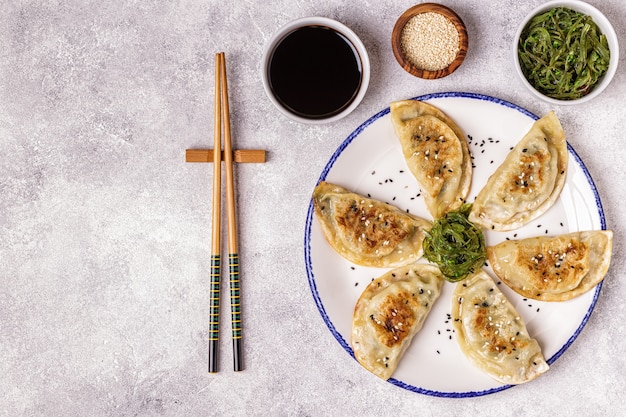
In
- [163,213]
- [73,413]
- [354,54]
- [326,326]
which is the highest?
[354,54]

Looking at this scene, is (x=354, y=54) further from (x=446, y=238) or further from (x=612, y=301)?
(x=612, y=301)

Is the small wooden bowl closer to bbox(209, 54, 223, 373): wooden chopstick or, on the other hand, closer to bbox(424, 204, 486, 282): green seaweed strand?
bbox(424, 204, 486, 282): green seaweed strand

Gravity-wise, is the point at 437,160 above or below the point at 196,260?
above

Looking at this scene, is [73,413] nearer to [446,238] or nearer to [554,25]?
[446,238]

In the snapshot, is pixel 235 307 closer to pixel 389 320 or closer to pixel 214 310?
pixel 214 310

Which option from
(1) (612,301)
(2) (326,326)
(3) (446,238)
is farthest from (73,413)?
(1) (612,301)

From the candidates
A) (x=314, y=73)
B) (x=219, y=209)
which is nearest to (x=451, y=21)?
(x=314, y=73)

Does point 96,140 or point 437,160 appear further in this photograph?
point 96,140
